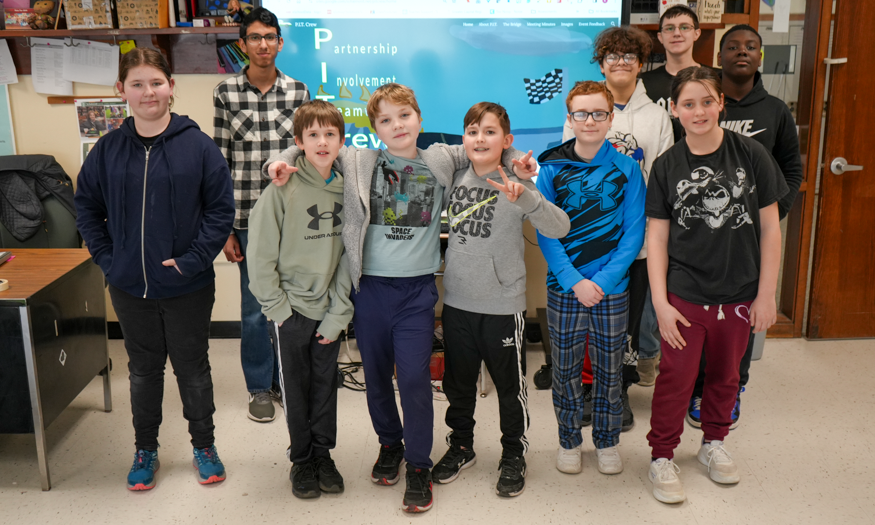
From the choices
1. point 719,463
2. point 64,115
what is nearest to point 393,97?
point 719,463

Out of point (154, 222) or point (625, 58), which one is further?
point (625, 58)

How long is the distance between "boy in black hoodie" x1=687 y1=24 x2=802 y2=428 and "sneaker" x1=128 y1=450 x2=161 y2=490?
6.54 feet

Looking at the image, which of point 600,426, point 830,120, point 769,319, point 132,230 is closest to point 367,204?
point 132,230

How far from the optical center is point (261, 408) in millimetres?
2625

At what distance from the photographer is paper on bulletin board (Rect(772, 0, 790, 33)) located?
3176mm

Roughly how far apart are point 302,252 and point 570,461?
3.68 ft

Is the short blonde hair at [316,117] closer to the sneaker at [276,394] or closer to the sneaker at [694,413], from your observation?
the sneaker at [276,394]

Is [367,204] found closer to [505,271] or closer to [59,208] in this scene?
[505,271]

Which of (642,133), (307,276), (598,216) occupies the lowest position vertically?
(307,276)

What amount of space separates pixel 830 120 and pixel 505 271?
2174 mm

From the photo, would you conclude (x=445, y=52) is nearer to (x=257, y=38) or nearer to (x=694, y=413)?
(x=257, y=38)

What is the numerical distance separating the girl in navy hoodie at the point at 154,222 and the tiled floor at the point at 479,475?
0.22m

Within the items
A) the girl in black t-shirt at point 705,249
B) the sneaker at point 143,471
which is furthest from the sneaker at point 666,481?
the sneaker at point 143,471

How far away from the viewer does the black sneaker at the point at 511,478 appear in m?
2.09
